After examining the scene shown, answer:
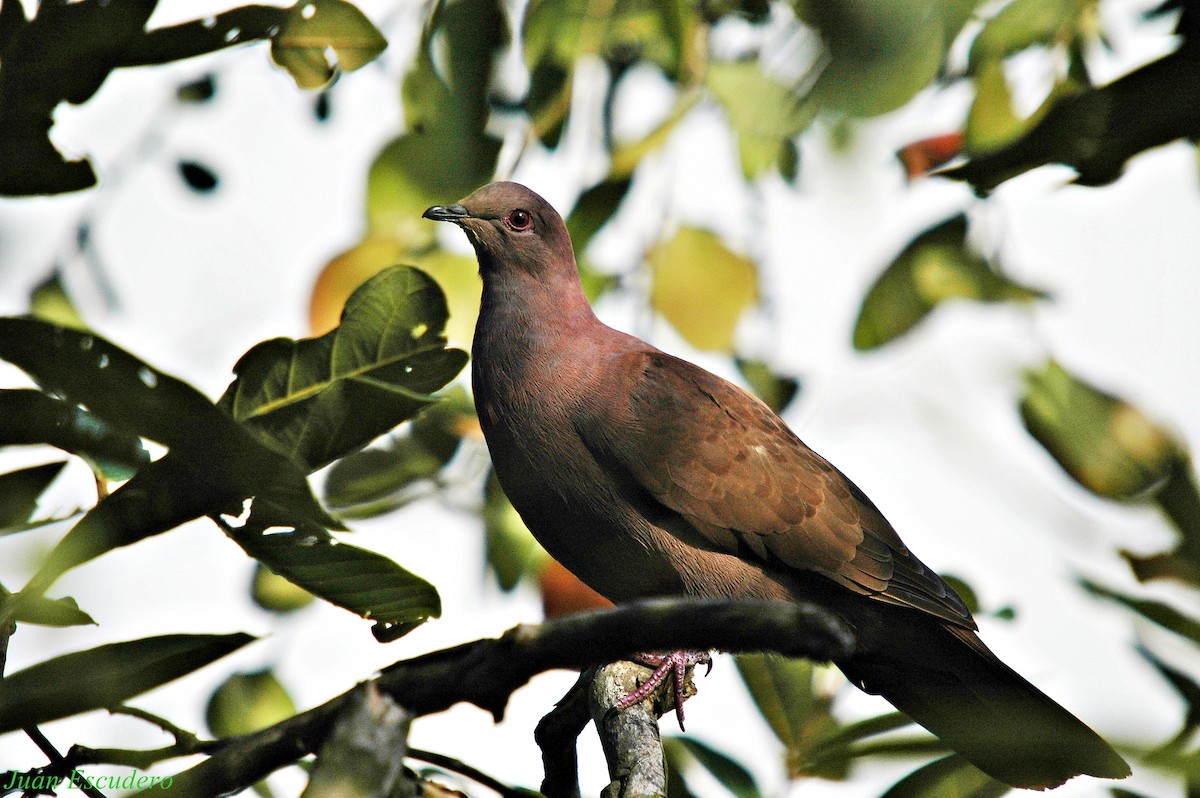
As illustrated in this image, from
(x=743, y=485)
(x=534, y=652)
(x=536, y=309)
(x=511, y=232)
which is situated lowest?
(x=534, y=652)

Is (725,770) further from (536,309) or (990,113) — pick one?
(536,309)

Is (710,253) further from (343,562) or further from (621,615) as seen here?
(621,615)

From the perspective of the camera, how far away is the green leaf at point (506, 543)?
10.4 feet

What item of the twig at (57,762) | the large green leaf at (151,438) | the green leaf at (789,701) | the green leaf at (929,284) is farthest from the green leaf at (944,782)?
the twig at (57,762)

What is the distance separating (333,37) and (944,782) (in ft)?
5.29

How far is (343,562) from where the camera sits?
153 centimetres

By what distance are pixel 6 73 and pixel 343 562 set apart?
711 mm

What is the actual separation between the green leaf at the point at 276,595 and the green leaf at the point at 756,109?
5.36 feet

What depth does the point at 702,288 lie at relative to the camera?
308 cm

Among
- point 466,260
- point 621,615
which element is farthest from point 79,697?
point 466,260

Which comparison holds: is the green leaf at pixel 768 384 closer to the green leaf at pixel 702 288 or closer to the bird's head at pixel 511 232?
the green leaf at pixel 702 288

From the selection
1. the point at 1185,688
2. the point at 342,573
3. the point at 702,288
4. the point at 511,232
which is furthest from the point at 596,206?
the point at 1185,688

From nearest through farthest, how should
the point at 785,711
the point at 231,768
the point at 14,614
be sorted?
the point at 231,768
the point at 14,614
the point at 785,711

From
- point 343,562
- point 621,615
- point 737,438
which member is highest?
point 737,438
